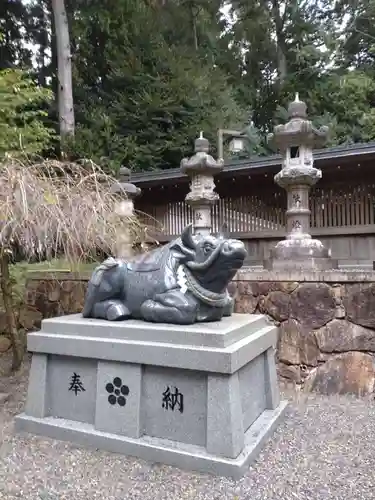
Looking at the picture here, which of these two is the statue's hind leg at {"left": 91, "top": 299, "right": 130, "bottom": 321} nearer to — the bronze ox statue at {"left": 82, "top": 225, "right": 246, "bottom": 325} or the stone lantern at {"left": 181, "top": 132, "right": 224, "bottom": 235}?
the bronze ox statue at {"left": 82, "top": 225, "right": 246, "bottom": 325}

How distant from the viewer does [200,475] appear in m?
2.65

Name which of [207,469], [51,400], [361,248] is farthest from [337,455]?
[361,248]

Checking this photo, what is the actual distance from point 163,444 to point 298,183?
12.5 ft

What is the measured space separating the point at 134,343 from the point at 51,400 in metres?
1.04

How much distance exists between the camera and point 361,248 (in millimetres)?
6797

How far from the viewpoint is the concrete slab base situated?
8.66ft

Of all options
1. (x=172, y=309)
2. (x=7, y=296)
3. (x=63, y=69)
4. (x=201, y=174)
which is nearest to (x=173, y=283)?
(x=172, y=309)

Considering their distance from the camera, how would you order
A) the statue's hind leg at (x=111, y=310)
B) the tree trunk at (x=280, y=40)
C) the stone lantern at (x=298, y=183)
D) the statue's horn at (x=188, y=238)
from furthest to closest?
the tree trunk at (x=280, y=40) → the stone lantern at (x=298, y=183) → the statue's hind leg at (x=111, y=310) → the statue's horn at (x=188, y=238)

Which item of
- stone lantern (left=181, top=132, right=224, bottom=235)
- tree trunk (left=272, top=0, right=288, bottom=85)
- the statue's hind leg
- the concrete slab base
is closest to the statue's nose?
the statue's hind leg

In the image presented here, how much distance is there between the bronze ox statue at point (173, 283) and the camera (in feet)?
9.71

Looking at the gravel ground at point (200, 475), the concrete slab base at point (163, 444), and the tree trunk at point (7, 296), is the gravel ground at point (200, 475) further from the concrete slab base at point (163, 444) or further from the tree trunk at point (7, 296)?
the tree trunk at point (7, 296)

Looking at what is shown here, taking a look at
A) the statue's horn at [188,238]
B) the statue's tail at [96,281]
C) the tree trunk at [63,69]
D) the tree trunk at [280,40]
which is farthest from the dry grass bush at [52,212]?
the tree trunk at [280,40]

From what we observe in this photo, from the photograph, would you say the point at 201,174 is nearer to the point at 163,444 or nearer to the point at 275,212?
the point at 275,212

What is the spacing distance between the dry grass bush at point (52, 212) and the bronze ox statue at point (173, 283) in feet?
3.15
